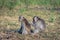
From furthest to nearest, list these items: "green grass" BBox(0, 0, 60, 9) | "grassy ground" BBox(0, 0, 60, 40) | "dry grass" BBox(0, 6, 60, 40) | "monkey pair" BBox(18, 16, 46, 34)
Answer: "green grass" BBox(0, 0, 60, 9), "monkey pair" BBox(18, 16, 46, 34), "grassy ground" BBox(0, 0, 60, 40), "dry grass" BBox(0, 6, 60, 40)

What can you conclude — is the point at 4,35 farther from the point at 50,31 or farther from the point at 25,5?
the point at 25,5

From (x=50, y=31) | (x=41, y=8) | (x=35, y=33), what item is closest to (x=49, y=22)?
(x=50, y=31)

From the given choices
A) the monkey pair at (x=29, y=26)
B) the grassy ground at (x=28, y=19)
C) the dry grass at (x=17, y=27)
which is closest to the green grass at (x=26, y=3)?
the grassy ground at (x=28, y=19)

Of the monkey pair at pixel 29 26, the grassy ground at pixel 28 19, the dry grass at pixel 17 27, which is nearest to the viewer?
the dry grass at pixel 17 27

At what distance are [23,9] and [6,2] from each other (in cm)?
112

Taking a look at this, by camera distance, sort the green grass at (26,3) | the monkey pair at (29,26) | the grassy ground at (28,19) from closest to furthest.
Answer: the grassy ground at (28,19), the monkey pair at (29,26), the green grass at (26,3)

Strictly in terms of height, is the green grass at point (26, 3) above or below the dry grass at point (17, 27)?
above

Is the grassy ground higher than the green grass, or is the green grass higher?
the green grass

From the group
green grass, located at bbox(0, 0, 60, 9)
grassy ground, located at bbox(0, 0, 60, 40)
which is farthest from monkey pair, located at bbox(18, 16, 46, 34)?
green grass, located at bbox(0, 0, 60, 9)

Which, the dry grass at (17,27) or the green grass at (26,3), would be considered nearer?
the dry grass at (17,27)

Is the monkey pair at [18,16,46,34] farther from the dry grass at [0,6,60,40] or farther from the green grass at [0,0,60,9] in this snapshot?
the green grass at [0,0,60,9]

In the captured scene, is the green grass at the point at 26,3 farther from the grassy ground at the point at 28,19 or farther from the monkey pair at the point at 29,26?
the monkey pair at the point at 29,26

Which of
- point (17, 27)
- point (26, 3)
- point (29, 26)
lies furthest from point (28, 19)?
point (26, 3)

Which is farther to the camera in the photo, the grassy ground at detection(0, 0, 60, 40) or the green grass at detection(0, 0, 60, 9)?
the green grass at detection(0, 0, 60, 9)
